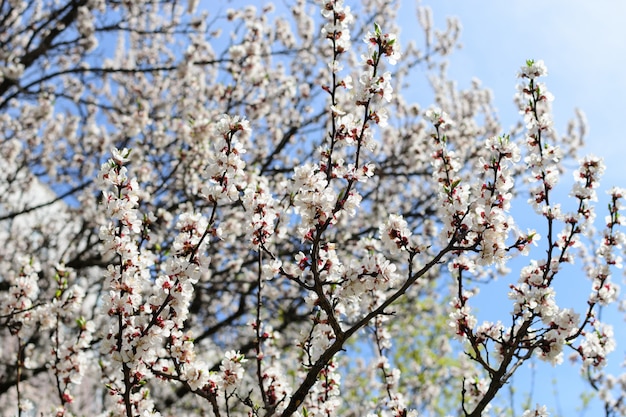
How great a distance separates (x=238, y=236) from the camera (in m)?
7.12

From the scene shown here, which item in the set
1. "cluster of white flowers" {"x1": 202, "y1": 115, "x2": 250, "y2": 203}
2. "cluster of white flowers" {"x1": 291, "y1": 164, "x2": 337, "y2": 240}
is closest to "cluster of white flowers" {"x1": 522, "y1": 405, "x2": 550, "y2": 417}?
"cluster of white flowers" {"x1": 291, "y1": 164, "x2": 337, "y2": 240}

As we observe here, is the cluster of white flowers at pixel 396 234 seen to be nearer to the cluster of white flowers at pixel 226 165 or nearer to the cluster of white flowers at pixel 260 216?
the cluster of white flowers at pixel 260 216

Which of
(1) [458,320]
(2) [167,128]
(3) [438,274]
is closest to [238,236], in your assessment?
(2) [167,128]

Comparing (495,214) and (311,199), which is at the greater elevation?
(495,214)

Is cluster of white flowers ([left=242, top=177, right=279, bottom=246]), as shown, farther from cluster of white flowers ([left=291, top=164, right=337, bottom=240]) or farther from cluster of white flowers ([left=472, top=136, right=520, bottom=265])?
cluster of white flowers ([left=472, top=136, right=520, bottom=265])

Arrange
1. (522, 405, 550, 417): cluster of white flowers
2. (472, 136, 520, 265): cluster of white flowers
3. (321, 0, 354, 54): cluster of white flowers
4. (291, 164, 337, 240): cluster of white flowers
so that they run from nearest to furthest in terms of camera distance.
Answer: (291, 164, 337, 240): cluster of white flowers → (472, 136, 520, 265): cluster of white flowers → (321, 0, 354, 54): cluster of white flowers → (522, 405, 550, 417): cluster of white flowers

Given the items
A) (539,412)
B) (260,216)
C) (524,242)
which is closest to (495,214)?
(524,242)

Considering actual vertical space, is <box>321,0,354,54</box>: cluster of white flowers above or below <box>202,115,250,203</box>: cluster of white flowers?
above

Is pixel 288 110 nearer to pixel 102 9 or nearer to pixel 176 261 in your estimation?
pixel 102 9

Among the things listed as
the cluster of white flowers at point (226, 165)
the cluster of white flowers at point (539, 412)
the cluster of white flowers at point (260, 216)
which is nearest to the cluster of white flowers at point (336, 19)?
the cluster of white flowers at point (226, 165)

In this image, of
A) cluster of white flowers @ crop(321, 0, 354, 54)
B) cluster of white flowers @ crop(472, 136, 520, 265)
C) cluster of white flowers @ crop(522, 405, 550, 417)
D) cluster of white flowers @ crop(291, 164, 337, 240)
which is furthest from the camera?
cluster of white flowers @ crop(522, 405, 550, 417)

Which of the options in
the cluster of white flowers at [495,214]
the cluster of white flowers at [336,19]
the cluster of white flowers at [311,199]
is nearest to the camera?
the cluster of white flowers at [311,199]

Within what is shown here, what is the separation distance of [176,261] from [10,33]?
700 centimetres

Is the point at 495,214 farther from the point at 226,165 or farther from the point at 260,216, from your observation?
the point at 226,165
